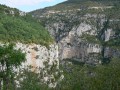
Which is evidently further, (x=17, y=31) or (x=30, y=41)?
(x=17, y=31)

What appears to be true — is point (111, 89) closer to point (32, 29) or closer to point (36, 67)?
point (36, 67)

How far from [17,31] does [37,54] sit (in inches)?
434

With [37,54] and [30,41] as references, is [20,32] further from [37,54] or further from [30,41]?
[37,54]

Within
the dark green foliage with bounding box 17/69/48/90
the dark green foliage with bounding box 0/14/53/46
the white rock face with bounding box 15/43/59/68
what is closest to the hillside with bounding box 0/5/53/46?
the dark green foliage with bounding box 0/14/53/46

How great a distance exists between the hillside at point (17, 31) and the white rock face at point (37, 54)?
2.22 meters

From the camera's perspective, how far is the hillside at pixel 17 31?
169 m

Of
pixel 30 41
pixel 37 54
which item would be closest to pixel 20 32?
pixel 30 41

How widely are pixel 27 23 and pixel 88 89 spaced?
104 metres

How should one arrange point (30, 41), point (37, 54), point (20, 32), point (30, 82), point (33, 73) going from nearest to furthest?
point (30, 82) → point (33, 73) → point (30, 41) → point (37, 54) → point (20, 32)

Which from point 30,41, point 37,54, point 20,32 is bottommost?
point 37,54

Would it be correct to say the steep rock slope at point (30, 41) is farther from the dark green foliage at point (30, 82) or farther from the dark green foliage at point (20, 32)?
the dark green foliage at point (30, 82)

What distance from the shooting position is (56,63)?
18650cm

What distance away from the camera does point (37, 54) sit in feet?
575

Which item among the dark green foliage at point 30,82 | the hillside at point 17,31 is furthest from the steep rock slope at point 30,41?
the dark green foliage at point 30,82
